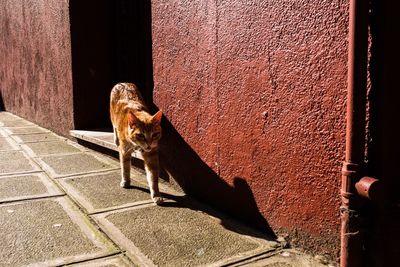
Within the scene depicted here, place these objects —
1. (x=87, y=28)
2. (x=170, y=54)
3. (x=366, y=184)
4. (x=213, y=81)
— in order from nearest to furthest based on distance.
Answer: (x=366, y=184)
(x=213, y=81)
(x=170, y=54)
(x=87, y=28)

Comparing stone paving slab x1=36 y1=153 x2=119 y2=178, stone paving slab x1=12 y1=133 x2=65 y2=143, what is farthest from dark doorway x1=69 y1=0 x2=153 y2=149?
stone paving slab x1=12 y1=133 x2=65 y2=143

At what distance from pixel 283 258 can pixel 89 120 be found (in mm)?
4305

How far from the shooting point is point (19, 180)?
4031 millimetres

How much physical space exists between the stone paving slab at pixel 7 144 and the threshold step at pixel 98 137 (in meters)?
0.81

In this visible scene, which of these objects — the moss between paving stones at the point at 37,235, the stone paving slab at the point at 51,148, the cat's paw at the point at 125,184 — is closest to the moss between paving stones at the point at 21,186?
the moss between paving stones at the point at 37,235

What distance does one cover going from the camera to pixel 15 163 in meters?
4.78

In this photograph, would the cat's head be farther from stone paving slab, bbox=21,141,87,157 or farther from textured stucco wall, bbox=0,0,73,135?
textured stucco wall, bbox=0,0,73,135

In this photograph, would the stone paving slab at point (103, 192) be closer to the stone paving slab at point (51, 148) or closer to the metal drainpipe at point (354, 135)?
the stone paving slab at point (51, 148)

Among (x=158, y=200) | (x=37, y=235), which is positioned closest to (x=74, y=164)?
(x=158, y=200)

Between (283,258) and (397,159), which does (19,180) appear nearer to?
(283,258)

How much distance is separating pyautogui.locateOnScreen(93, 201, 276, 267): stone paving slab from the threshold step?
1.77m

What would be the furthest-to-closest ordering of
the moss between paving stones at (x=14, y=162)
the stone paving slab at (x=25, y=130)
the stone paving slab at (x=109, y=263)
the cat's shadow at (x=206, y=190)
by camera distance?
the stone paving slab at (x=25, y=130)
the moss between paving stones at (x=14, y=162)
the cat's shadow at (x=206, y=190)
the stone paving slab at (x=109, y=263)

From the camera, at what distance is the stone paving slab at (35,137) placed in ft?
20.8

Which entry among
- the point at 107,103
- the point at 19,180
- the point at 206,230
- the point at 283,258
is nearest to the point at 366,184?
the point at 283,258
